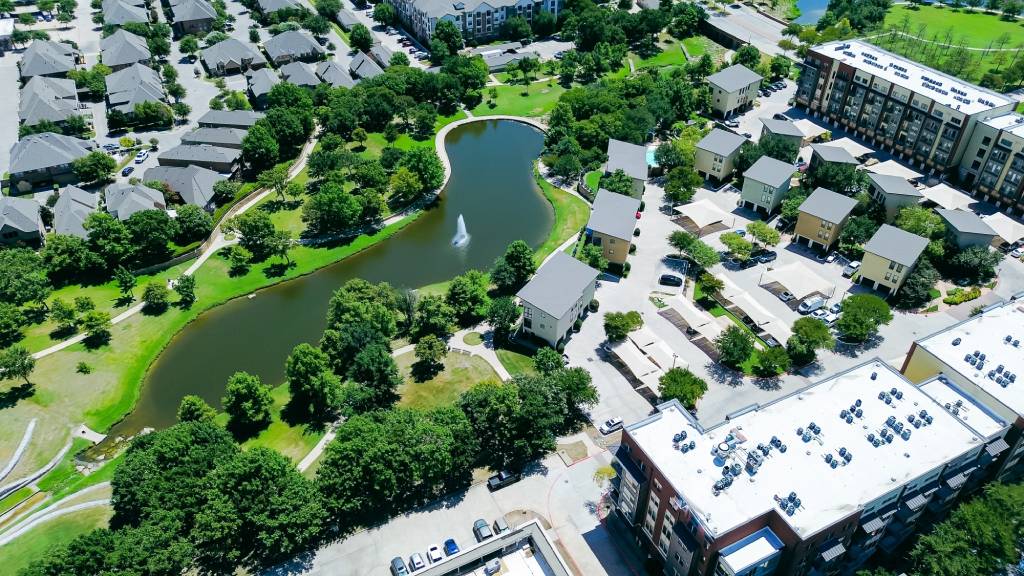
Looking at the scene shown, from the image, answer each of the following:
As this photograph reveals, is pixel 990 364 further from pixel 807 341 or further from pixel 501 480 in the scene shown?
pixel 501 480

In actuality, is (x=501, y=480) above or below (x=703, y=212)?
below

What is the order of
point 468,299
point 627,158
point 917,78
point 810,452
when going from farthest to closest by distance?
point 917,78 < point 627,158 < point 468,299 < point 810,452

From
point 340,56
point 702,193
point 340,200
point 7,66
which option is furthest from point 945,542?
point 7,66

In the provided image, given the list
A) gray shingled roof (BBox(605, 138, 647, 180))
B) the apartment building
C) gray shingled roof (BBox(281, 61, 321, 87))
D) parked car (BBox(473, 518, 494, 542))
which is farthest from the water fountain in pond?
the apartment building

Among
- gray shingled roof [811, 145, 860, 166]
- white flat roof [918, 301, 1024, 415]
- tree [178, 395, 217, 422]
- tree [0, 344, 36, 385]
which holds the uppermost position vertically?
white flat roof [918, 301, 1024, 415]

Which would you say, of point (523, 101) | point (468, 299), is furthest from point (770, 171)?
A: point (523, 101)

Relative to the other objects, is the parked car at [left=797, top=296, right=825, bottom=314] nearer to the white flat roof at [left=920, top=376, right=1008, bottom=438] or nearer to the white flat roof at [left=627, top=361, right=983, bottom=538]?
the white flat roof at [left=920, top=376, right=1008, bottom=438]

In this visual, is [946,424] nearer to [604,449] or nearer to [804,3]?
[604,449]
